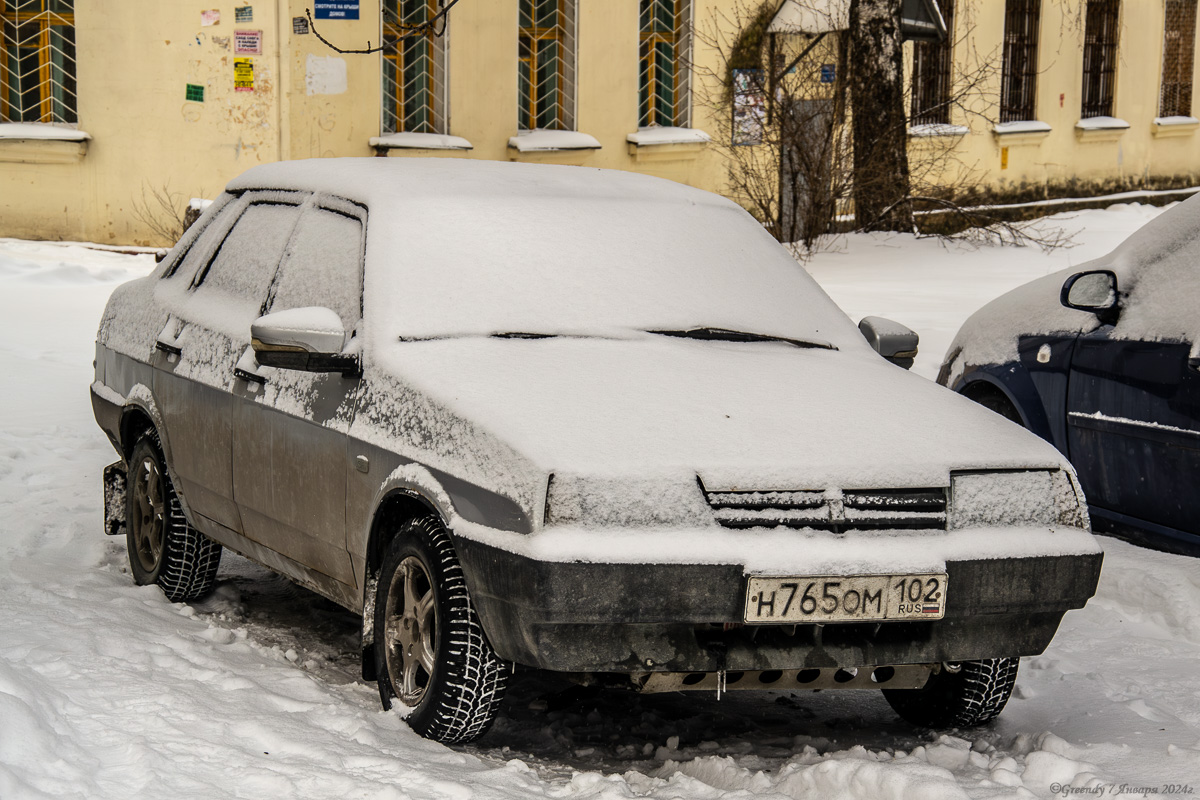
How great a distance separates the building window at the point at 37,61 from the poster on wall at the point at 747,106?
794cm

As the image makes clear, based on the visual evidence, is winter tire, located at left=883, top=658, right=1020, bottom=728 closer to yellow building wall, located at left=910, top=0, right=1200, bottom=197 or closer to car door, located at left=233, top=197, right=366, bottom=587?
car door, located at left=233, top=197, right=366, bottom=587

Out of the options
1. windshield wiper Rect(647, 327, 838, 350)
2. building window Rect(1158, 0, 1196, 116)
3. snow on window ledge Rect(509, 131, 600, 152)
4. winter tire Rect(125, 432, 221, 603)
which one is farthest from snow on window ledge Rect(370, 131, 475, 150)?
building window Rect(1158, 0, 1196, 116)

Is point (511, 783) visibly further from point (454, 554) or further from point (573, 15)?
point (573, 15)

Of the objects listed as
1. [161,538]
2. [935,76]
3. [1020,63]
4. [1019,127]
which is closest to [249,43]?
[935,76]

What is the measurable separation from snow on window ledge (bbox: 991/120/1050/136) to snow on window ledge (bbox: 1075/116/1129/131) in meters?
0.73

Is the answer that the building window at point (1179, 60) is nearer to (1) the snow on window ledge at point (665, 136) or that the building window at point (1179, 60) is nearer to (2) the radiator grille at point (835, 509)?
(1) the snow on window ledge at point (665, 136)

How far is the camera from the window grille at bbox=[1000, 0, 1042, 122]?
2233 cm

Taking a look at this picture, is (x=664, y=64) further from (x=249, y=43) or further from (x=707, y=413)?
(x=707, y=413)

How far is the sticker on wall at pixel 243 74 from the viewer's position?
15.1 m

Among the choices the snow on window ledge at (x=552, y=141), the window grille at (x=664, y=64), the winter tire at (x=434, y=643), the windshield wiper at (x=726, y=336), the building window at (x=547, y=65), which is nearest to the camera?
the winter tire at (x=434, y=643)

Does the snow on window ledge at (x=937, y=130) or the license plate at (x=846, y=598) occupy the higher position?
the snow on window ledge at (x=937, y=130)

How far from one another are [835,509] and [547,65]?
1517cm

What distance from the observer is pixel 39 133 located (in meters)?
14.9

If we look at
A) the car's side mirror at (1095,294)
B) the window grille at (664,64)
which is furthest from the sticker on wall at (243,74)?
the car's side mirror at (1095,294)
